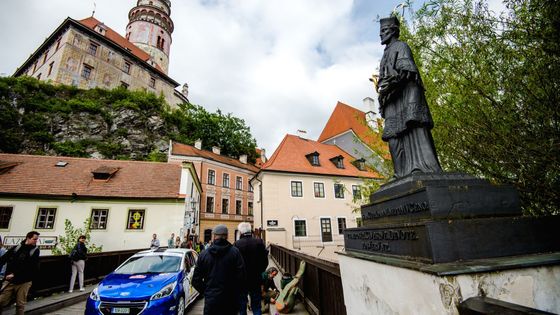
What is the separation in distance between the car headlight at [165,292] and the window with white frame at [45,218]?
1531 centimetres

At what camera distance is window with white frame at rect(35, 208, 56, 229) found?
1559 cm

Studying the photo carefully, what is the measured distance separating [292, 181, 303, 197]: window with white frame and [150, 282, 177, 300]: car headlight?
17.9 metres

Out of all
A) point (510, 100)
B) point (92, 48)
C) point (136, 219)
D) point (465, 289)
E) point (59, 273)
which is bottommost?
point (59, 273)

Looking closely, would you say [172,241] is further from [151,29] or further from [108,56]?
[151,29]

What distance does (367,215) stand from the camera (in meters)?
3.07

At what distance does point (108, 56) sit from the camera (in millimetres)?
41031

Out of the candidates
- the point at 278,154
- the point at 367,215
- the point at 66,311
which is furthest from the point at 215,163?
the point at 367,215

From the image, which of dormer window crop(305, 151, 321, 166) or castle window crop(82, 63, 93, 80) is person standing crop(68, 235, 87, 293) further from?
castle window crop(82, 63, 93, 80)

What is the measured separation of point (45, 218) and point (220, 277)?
59.8ft

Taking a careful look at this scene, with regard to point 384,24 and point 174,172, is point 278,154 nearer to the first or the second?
point 174,172

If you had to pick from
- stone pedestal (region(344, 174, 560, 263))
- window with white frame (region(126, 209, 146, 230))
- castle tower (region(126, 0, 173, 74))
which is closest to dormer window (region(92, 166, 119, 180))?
window with white frame (region(126, 209, 146, 230))

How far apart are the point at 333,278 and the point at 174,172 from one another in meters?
18.1

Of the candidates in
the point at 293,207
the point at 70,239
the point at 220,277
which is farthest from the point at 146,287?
the point at 293,207

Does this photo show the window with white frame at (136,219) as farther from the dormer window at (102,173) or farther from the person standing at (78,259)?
the person standing at (78,259)
